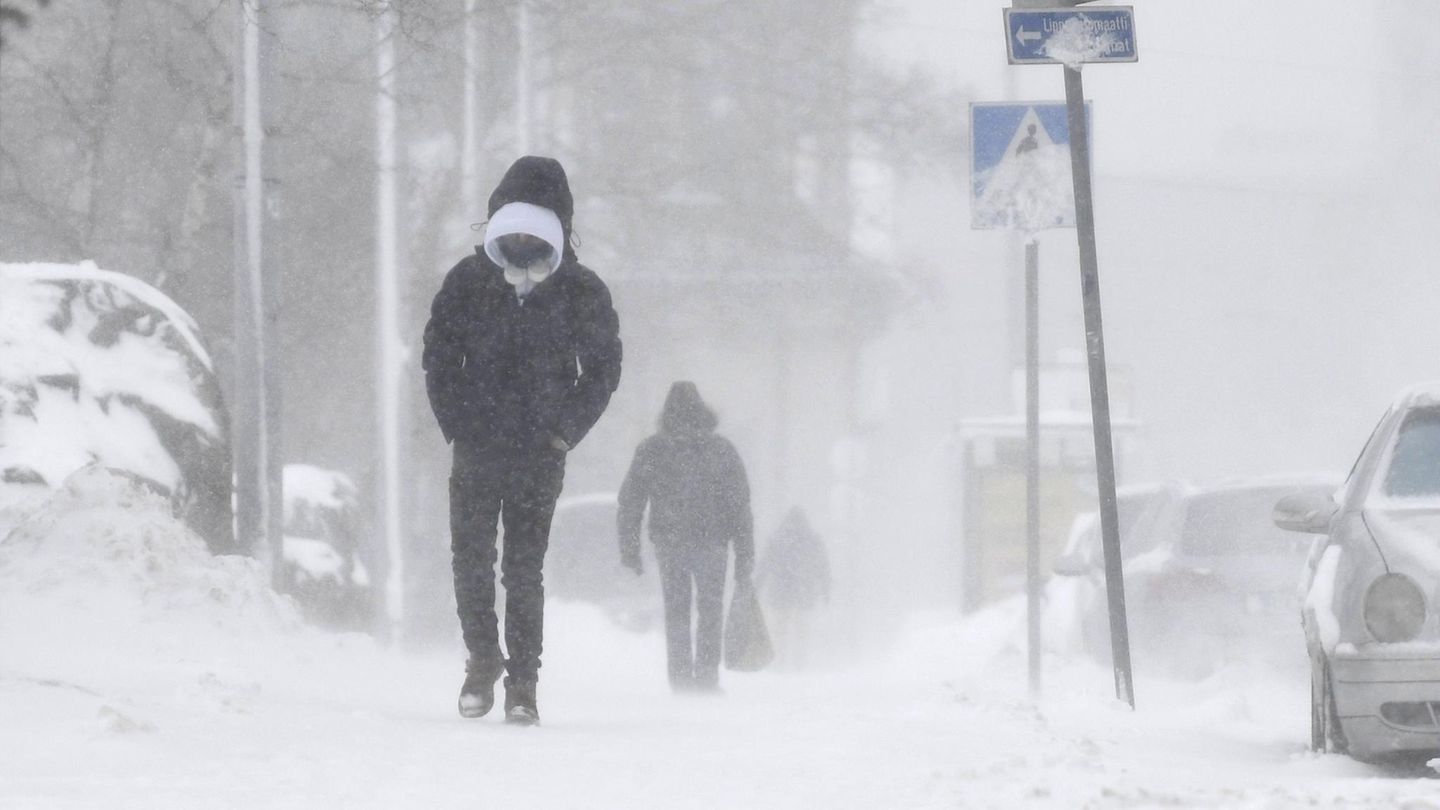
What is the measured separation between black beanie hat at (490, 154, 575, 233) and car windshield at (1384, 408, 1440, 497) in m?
2.61

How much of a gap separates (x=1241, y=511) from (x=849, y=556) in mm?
26275

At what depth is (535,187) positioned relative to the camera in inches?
288

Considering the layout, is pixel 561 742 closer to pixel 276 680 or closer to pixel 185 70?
pixel 276 680

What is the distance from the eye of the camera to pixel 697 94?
2991 centimetres

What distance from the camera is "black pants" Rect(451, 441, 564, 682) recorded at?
734 centimetres

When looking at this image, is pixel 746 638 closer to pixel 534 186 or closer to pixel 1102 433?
pixel 1102 433

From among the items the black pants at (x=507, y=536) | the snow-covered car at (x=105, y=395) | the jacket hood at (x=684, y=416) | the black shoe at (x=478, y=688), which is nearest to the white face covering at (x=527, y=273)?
the black pants at (x=507, y=536)

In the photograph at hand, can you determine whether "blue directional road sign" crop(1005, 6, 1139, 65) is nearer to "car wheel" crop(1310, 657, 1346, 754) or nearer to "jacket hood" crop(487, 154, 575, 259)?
"jacket hood" crop(487, 154, 575, 259)

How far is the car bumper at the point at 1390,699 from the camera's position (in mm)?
6945

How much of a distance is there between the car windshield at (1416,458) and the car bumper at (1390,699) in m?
0.75

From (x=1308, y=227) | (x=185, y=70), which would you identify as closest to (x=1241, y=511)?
(x=185, y=70)

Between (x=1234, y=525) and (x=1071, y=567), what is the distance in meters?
1.26

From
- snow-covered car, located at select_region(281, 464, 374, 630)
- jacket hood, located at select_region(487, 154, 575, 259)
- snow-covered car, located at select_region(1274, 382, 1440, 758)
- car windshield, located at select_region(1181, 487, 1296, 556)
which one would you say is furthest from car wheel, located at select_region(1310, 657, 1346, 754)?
snow-covered car, located at select_region(281, 464, 374, 630)

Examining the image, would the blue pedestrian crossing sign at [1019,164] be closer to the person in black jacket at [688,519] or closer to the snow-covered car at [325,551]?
the person in black jacket at [688,519]
